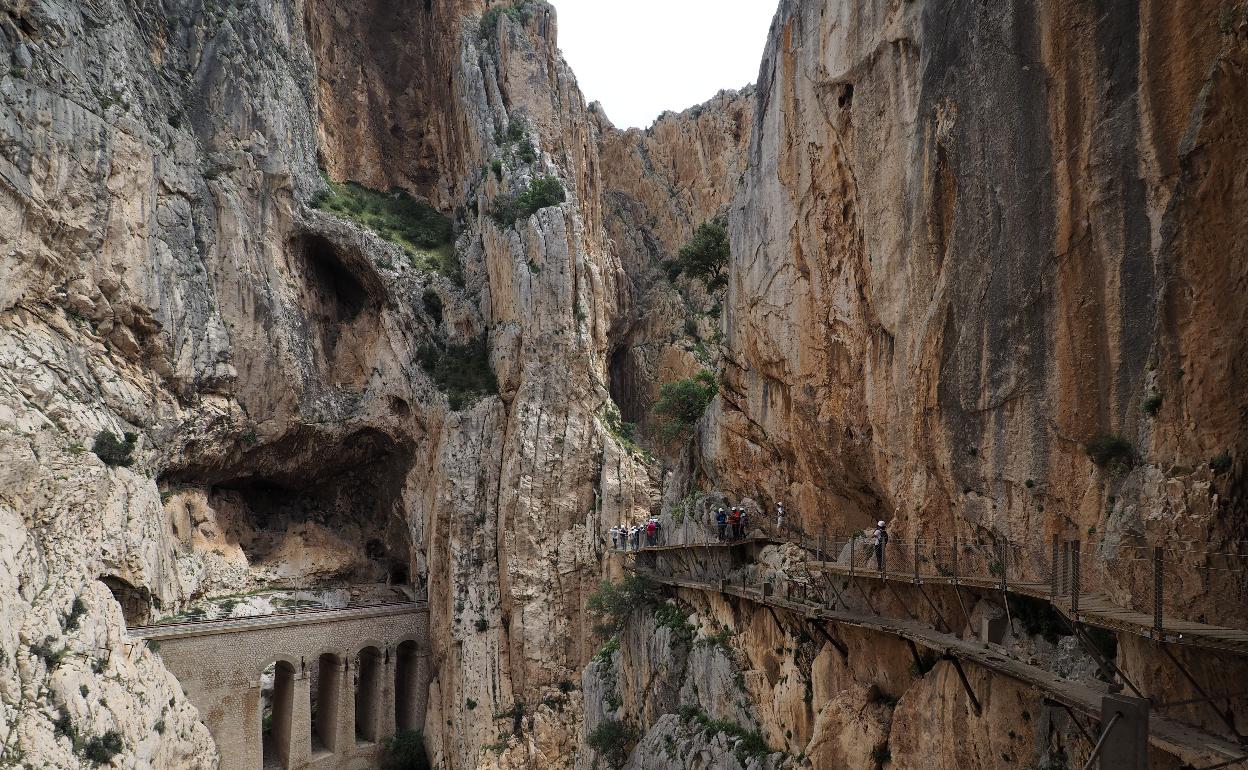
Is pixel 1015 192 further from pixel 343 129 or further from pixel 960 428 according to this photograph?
pixel 343 129

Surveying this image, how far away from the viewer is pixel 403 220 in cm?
5441

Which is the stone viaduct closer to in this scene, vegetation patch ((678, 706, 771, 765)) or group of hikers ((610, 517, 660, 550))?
group of hikers ((610, 517, 660, 550))

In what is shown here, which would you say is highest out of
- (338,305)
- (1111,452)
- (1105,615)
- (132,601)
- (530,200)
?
(530,200)

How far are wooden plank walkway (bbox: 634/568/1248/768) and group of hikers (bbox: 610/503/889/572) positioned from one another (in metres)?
1.25

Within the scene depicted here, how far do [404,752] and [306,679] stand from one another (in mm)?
7360

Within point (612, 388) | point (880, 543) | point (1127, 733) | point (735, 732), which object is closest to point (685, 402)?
point (612, 388)

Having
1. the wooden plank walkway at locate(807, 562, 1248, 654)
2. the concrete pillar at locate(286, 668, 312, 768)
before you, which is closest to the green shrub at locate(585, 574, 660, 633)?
the concrete pillar at locate(286, 668, 312, 768)

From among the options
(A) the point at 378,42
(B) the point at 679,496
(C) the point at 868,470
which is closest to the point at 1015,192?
(C) the point at 868,470

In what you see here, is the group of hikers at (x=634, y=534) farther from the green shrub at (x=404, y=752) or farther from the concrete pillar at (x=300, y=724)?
the concrete pillar at (x=300, y=724)

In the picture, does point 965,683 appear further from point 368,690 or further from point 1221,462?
point 368,690

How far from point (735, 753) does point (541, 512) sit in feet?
84.8

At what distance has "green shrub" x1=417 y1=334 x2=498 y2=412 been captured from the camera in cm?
4752

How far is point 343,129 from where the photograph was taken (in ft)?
187

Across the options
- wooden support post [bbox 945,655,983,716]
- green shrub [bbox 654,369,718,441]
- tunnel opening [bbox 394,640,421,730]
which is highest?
green shrub [bbox 654,369,718,441]
